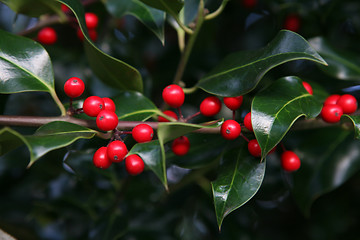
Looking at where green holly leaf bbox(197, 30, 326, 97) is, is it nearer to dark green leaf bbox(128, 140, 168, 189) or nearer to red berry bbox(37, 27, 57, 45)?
dark green leaf bbox(128, 140, 168, 189)

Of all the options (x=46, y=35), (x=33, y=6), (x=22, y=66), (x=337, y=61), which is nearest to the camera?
(x=22, y=66)

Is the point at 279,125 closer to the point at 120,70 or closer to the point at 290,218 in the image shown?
the point at 120,70

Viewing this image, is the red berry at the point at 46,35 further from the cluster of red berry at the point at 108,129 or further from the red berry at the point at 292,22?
the red berry at the point at 292,22

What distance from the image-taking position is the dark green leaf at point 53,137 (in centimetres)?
67

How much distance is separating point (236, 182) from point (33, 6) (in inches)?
29.2

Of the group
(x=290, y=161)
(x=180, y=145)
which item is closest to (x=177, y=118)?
(x=180, y=145)

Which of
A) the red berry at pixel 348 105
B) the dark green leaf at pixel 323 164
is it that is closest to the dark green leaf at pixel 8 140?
the red berry at pixel 348 105

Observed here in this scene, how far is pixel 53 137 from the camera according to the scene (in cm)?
74

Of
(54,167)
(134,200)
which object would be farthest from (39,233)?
(134,200)

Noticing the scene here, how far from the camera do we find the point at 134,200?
1.58m

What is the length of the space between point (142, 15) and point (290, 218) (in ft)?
4.28

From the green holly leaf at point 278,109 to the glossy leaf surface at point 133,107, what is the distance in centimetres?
29

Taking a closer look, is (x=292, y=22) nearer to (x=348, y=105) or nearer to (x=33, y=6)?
(x=348, y=105)

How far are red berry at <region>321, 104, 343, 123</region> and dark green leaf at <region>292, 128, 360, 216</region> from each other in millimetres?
380
